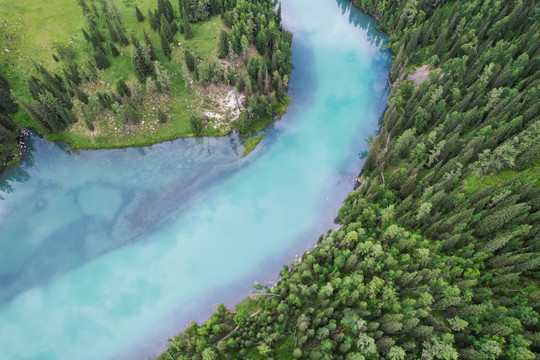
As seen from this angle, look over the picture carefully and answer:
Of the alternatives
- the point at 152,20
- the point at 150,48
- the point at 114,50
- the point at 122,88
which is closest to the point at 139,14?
the point at 152,20

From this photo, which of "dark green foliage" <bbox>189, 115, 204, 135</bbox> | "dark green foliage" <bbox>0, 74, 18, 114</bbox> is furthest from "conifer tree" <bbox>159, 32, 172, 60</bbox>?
"dark green foliage" <bbox>0, 74, 18, 114</bbox>

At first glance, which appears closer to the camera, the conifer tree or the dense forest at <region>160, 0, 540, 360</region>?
the dense forest at <region>160, 0, 540, 360</region>

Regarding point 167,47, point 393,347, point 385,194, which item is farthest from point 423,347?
point 167,47

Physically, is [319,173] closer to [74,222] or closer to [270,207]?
[270,207]

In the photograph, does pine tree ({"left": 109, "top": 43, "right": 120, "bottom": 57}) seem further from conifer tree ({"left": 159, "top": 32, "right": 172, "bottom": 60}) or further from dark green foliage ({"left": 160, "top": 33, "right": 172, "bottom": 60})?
conifer tree ({"left": 159, "top": 32, "right": 172, "bottom": 60})

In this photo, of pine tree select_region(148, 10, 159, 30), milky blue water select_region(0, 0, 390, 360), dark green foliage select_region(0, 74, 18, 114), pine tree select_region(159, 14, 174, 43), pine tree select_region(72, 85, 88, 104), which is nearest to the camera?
milky blue water select_region(0, 0, 390, 360)

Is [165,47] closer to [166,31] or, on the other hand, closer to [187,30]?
[166,31]
